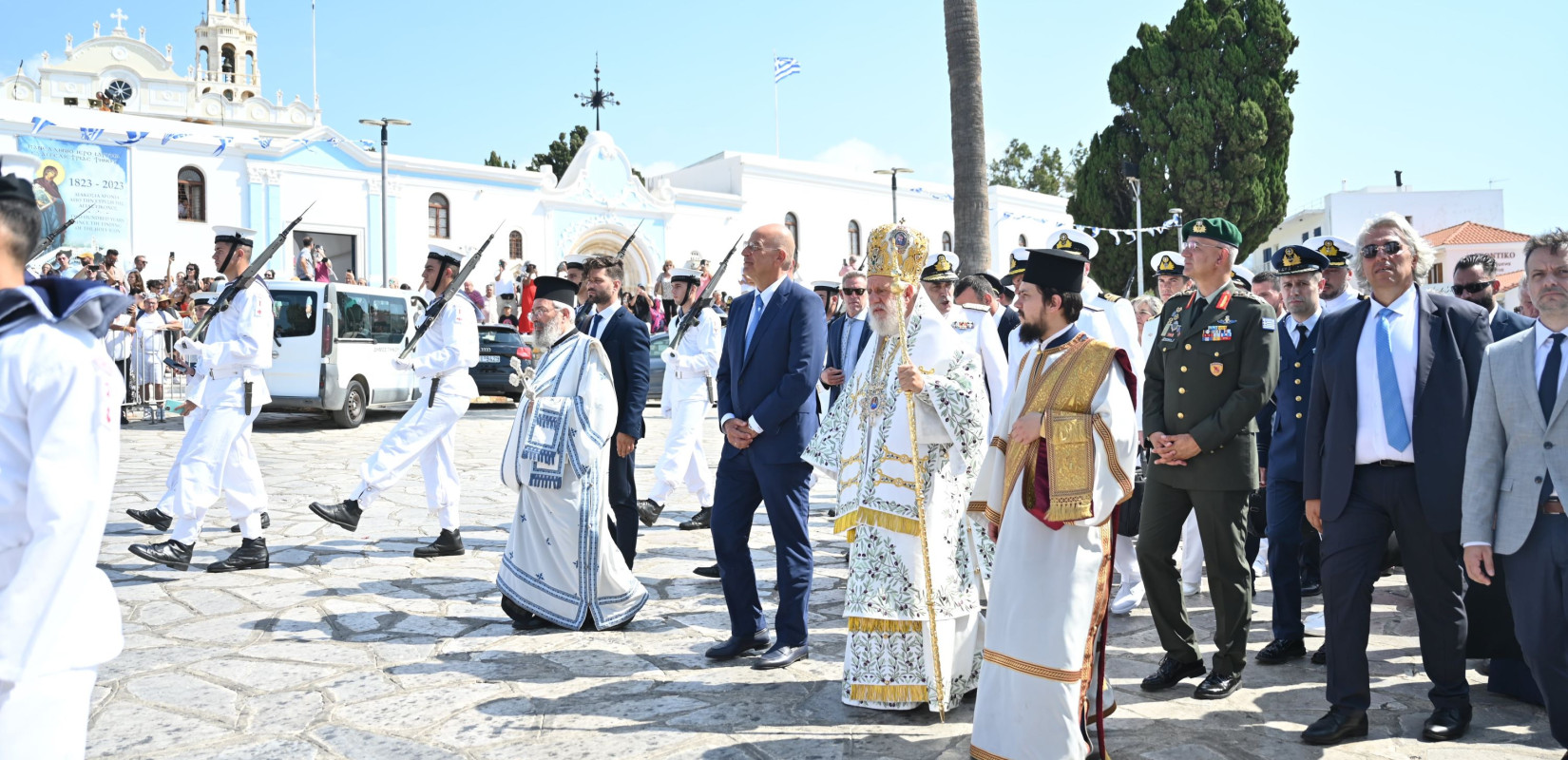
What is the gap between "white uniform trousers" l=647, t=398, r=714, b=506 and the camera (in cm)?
930

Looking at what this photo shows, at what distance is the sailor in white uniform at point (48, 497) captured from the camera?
7.52 ft

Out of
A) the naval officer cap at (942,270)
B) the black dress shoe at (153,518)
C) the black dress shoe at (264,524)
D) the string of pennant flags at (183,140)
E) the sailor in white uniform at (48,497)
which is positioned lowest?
the black dress shoe at (264,524)

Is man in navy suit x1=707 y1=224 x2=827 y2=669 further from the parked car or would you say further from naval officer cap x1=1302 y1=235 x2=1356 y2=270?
the parked car

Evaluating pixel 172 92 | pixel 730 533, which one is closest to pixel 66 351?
pixel 730 533

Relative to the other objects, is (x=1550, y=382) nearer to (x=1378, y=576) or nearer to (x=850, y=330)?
(x=1378, y=576)

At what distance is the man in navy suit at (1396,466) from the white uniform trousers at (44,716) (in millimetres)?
4005

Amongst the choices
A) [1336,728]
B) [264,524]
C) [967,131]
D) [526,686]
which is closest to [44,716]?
[526,686]

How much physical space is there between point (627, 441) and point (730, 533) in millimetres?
1201

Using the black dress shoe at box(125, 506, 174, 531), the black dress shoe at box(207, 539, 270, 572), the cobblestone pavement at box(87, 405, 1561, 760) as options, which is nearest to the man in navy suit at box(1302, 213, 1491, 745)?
the cobblestone pavement at box(87, 405, 1561, 760)

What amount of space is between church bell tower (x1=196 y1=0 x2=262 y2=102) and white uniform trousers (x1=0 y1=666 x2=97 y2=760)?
101016mm

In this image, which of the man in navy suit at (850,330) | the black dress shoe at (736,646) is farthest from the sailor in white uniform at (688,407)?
the black dress shoe at (736,646)

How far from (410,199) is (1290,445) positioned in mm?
29960

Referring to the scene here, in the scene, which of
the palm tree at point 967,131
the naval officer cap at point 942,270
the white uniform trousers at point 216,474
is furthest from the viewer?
the palm tree at point 967,131

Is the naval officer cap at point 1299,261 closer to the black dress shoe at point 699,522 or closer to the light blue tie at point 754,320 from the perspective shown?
the light blue tie at point 754,320
